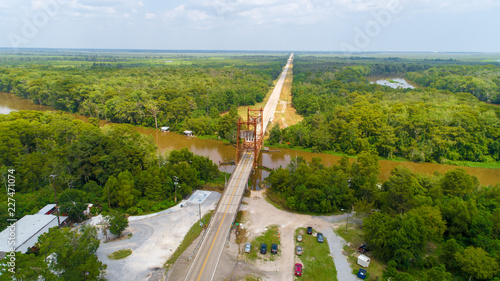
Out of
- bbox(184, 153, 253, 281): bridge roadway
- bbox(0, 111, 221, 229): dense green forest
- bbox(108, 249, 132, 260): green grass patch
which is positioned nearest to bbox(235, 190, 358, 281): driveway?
bbox(184, 153, 253, 281): bridge roadway

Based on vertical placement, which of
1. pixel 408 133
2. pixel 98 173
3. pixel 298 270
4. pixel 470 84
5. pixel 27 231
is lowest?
pixel 298 270

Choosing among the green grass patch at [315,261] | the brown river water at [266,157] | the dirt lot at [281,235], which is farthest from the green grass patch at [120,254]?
the brown river water at [266,157]

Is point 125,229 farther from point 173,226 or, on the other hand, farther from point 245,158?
point 245,158

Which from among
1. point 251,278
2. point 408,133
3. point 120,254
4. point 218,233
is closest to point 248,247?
point 218,233

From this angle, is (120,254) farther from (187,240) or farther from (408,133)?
(408,133)

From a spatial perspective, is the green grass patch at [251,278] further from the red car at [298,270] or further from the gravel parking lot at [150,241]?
the gravel parking lot at [150,241]

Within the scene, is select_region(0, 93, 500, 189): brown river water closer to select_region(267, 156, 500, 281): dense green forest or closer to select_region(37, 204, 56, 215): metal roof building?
select_region(267, 156, 500, 281): dense green forest
